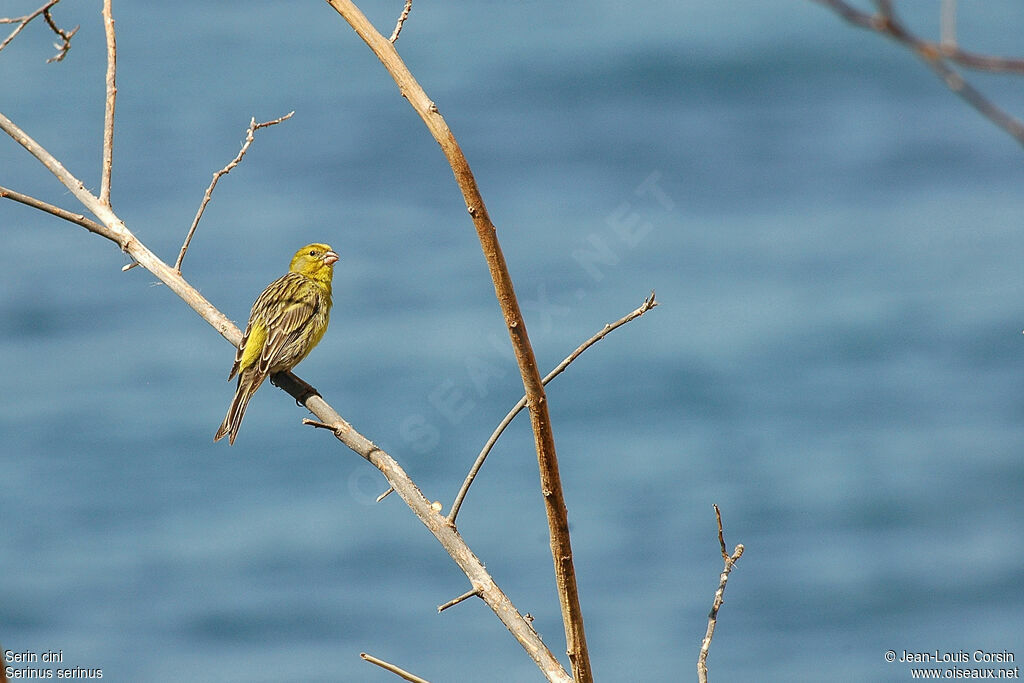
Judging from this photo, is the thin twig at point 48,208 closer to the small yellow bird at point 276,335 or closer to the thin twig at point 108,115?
the thin twig at point 108,115

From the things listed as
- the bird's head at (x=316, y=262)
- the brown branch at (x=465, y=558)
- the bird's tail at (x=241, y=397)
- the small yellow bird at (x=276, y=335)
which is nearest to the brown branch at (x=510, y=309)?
the brown branch at (x=465, y=558)

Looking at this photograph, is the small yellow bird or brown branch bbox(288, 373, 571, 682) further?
the small yellow bird

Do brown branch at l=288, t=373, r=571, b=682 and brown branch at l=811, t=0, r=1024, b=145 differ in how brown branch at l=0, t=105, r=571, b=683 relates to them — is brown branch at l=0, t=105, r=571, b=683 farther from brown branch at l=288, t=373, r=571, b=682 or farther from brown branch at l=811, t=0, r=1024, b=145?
brown branch at l=811, t=0, r=1024, b=145

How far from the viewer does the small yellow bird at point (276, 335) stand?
629cm

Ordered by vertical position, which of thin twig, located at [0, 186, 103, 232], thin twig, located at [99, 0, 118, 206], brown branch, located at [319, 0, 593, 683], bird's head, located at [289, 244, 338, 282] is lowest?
brown branch, located at [319, 0, 593, 683]

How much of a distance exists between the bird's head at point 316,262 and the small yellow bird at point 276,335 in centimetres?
17

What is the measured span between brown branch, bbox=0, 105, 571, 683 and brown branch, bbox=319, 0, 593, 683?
113 millimetres

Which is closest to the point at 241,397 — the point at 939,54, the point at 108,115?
the point at 108,115

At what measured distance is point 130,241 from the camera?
4105 millimetres

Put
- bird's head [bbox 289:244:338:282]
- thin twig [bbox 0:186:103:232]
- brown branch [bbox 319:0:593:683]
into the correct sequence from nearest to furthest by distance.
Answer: brown branch [bbox 319:0:593:683] < thin twig [bbox 0:186:103:232] < bird's head [bbox 289:244:338:282]

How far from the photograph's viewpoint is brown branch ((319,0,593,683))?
8.30ft

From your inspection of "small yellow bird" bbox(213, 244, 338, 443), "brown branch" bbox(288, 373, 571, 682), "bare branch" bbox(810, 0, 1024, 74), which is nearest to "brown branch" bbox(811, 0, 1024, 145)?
"bare branch" bbox(810, 0, 1024, 74)

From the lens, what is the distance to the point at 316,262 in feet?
24.4

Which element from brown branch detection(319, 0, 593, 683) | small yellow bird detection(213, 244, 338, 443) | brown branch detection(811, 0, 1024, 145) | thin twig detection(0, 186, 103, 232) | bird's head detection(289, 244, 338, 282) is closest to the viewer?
brown branch detection(811, 0, 1024, 145)
